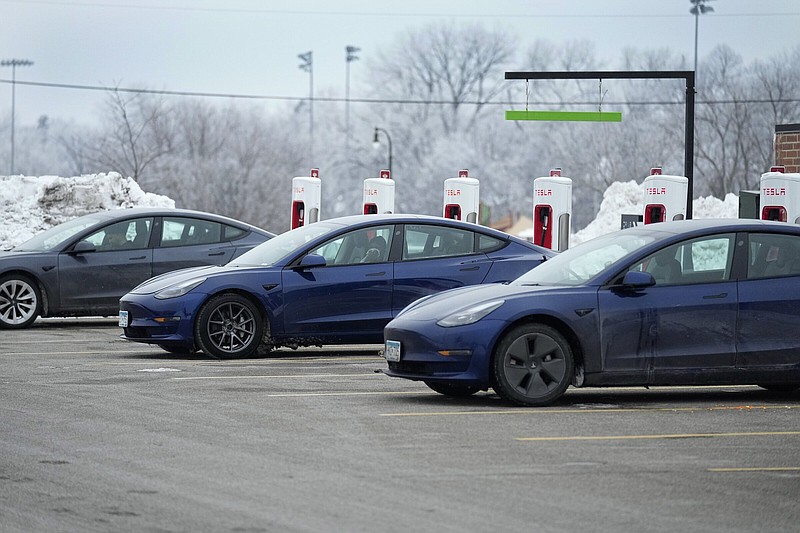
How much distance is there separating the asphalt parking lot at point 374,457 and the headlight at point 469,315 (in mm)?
635

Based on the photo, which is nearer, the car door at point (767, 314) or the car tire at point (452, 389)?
the car door at point (767, 314)

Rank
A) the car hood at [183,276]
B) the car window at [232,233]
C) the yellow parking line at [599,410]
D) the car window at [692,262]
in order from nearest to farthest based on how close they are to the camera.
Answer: the yellow parking line at [599,410] → the car window at [692,262] → the car hood at [183,276] → the car window at [232,233]

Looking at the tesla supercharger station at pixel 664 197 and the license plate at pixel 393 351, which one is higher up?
the tesla supercharger station at pixel 664 197

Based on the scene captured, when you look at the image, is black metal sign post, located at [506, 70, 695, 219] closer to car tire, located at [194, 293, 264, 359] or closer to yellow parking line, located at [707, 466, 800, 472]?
car tire, located at [194, 293, 264, 359]

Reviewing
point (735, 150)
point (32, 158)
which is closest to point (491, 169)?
point (735, 150)

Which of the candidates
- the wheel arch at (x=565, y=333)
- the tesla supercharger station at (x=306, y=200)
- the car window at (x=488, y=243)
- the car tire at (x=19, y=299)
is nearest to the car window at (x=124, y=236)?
the car tire at (x=19, y=299)

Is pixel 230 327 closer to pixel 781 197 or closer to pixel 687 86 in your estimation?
pixel 781 197

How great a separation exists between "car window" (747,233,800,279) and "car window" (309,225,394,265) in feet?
15.4

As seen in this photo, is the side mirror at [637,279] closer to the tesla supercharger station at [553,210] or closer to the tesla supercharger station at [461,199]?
the tesla supercharger station at [553,210]

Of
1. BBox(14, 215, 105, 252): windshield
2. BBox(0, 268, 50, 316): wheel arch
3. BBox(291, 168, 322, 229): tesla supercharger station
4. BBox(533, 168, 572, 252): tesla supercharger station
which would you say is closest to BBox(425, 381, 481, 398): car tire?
BBox(0, 268, 50, 316): wheel arch

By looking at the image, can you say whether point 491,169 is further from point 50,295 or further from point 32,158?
point 50,295

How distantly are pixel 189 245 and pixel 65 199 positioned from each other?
11613mm

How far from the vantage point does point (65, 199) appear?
2938 cm

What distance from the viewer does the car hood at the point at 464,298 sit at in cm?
1088
